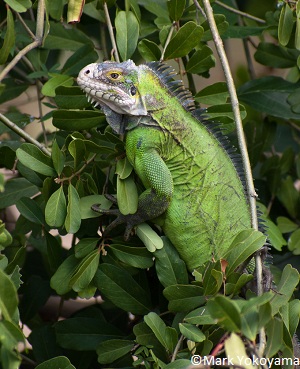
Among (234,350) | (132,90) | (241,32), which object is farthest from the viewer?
(241,32)

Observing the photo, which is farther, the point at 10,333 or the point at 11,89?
the point at 11,89

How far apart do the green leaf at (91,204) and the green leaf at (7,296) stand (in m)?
0.79

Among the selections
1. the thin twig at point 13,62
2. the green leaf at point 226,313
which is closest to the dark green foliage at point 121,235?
the green leaf at point 226,313

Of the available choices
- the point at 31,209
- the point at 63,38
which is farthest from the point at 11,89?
the point at 31,209

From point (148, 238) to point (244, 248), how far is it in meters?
0.42

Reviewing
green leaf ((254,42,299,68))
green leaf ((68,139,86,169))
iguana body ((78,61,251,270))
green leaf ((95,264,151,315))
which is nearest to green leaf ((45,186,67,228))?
green leaf ((68,139,86,169))

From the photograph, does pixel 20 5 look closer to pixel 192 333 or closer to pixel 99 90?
pixel 99 90

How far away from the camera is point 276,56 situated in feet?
10.5

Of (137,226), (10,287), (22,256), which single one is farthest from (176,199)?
(10,287)

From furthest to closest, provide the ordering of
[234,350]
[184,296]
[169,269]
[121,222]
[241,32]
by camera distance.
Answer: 1. [241,32]
2. [121,222]
3. [169,269]
4. [184,296]
5. [234,350]

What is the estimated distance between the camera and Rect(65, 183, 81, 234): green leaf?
7.41 ft

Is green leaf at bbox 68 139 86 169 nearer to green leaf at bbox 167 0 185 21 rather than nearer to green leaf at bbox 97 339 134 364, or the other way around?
green leaf at bbox 97 339 134 364

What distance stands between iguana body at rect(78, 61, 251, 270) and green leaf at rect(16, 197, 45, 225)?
381 millimetres

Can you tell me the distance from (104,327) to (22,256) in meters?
0.44
